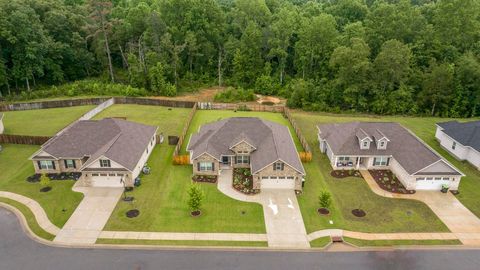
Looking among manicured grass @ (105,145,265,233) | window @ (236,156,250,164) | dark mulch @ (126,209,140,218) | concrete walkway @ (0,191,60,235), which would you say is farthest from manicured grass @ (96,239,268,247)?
window @ (236,156,250,164)

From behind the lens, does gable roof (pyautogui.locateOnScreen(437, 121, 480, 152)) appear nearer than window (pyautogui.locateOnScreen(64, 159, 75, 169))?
No

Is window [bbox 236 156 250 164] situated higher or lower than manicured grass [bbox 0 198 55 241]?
higher

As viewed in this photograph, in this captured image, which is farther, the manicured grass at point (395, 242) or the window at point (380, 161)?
the window at point (380, 161)

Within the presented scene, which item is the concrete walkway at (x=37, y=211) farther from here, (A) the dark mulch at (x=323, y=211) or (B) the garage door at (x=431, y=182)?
(B) the garage door at (x=431, y=182)

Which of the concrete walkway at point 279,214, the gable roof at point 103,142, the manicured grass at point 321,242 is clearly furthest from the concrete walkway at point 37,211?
the manicured grass at point 321,242

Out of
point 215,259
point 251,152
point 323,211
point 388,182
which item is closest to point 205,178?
point 251,152

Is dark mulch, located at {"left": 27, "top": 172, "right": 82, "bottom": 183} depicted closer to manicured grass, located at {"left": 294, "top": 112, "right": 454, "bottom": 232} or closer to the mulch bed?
manicured grass, located at {"left": 294, "top": 112, "right": 454, "bottom": 232}

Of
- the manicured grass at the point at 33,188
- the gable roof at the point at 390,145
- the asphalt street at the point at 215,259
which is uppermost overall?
the gable roof at the point at 390,145
